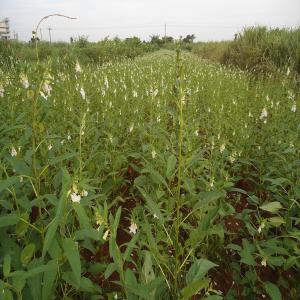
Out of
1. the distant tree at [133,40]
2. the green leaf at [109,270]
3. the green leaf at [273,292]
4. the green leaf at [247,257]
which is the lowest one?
the green leaf at [273,292]

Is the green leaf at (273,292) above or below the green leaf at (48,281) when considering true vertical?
below

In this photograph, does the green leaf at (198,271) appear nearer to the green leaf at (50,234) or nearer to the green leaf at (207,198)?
the green leaf at (207,198)

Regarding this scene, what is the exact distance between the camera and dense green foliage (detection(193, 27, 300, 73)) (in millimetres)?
8633

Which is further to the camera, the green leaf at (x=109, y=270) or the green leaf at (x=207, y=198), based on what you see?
the green leaf at (x=207, y=198)

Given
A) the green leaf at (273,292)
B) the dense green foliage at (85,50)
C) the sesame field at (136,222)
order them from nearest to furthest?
the sesame field at (136,222), the green leaf at (273,292), the dense green foliage at (85,50)

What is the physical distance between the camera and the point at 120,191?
111 inches

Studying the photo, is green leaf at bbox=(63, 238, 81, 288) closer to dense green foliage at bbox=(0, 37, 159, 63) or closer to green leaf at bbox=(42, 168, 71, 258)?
green leaf at bbox=(42, 168, 71, 258)

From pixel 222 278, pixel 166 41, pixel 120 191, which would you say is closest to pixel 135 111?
pixel 120 191

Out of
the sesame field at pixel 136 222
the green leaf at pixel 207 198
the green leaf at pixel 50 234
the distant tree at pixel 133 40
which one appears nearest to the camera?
the green leaf at pixel 50 234

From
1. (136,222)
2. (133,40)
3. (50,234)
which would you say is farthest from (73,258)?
(133,40)

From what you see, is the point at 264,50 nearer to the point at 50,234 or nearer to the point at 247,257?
the point at 247,257

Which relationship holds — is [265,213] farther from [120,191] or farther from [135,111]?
[135,111]

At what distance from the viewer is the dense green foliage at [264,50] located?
8.63 meters

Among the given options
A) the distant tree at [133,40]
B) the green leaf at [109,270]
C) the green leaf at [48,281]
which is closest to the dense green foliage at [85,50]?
the distant tree at [133,40]
